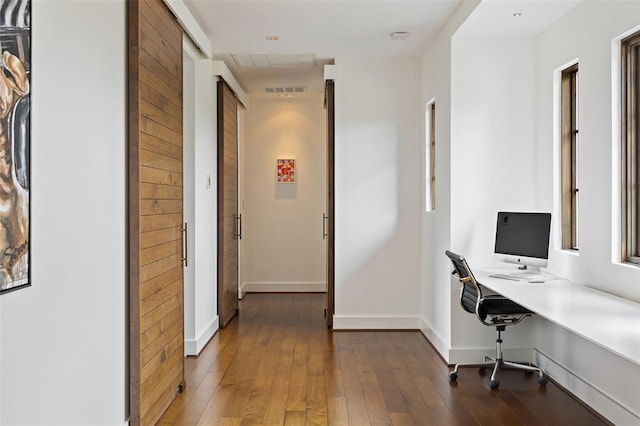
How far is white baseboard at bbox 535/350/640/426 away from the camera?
304 cm

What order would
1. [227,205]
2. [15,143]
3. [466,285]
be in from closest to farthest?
1. [15,143]
2. [466,285]
3. [227,205]

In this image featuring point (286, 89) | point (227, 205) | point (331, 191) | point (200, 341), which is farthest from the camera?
point (286, 89)

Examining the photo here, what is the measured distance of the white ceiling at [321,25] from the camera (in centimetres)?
409

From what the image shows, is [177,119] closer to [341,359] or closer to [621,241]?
[341,359]

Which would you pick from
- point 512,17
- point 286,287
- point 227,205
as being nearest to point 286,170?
point 286,287

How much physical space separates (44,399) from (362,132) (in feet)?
13.1

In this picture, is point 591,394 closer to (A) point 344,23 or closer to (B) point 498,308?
(B) point 498,308

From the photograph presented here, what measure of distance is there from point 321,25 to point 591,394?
130 inches

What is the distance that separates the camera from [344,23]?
177 inches

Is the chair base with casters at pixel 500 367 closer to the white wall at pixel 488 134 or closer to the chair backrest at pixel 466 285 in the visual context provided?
the chair backrest at pixel 466 285

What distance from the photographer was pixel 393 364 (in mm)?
4387

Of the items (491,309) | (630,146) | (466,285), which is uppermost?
(630,146)

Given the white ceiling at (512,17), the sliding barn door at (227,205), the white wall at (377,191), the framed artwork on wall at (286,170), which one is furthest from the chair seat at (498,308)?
the framed artwork on wall at (286,170)

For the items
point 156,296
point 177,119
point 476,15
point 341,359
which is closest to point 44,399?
point 156,296
